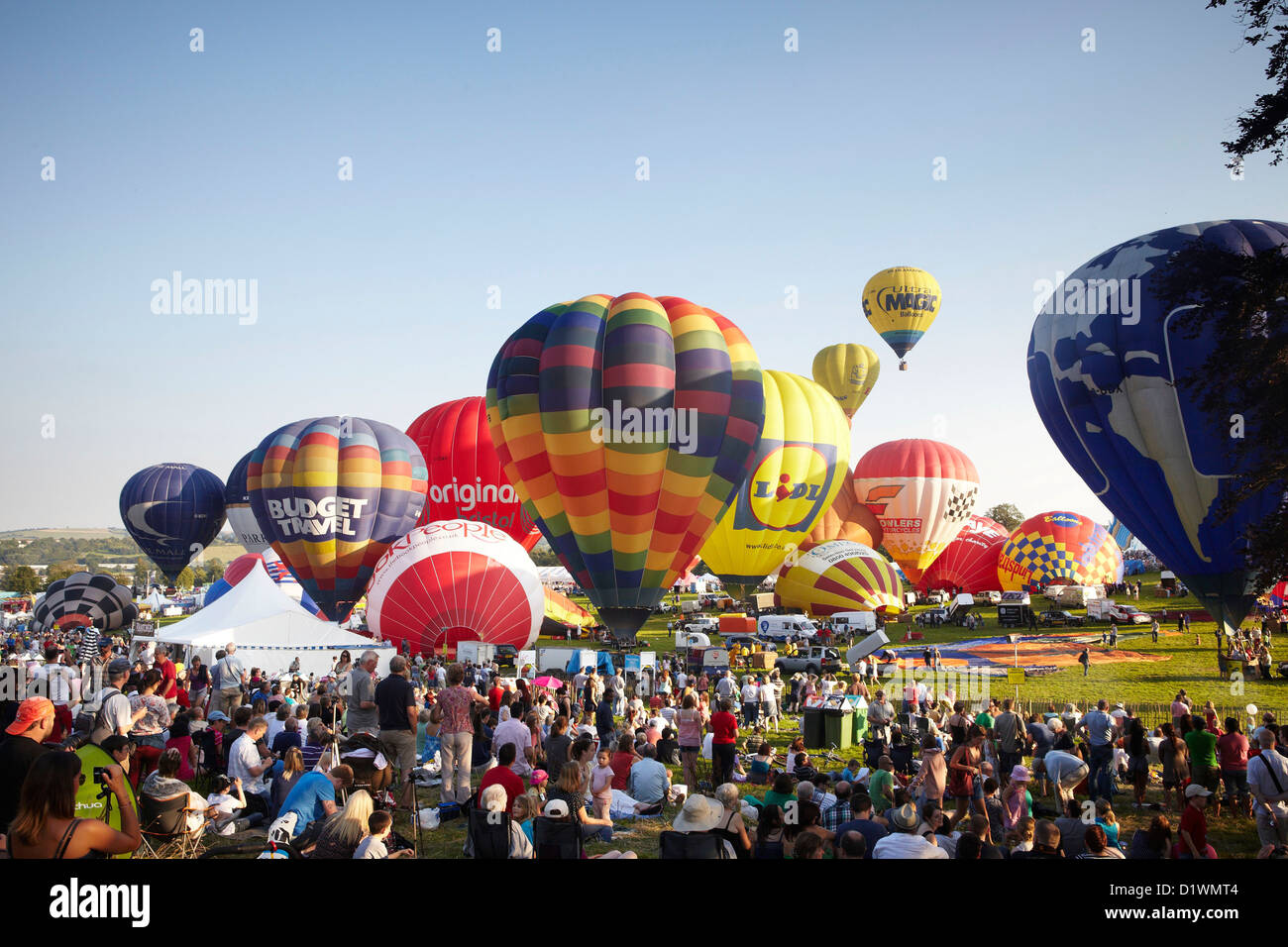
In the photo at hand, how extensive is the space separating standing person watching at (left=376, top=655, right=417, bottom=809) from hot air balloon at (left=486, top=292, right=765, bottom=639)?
14344 mm

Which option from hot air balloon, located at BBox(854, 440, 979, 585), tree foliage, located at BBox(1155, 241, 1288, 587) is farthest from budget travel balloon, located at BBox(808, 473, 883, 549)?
tree foliage, located at BBox(1155, 241, 1288, 587)

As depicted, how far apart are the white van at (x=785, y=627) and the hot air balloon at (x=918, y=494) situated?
568 inches

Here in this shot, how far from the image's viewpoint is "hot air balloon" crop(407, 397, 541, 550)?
34.1m

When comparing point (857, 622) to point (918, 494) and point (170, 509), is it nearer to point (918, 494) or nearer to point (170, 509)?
point (918, 494)

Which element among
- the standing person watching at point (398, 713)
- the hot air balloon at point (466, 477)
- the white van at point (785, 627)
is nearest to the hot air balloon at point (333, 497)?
the hot air balloon at point (466, 477)

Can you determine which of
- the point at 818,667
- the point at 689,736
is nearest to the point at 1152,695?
the point at 818,667

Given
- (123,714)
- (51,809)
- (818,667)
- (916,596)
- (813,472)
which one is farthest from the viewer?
(916,596)

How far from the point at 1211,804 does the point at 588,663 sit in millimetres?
11535

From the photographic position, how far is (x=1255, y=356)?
36.2 ft

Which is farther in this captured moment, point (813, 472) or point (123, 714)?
point (813, 472)

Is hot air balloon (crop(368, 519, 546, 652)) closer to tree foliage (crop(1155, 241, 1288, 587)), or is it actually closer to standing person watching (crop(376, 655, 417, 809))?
standing person watching (crop(376, 655, 417, 809))

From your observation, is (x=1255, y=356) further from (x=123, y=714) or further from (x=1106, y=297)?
(x=123, y=714)

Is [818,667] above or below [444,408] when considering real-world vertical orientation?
below

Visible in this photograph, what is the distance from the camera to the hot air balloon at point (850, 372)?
56875mm
